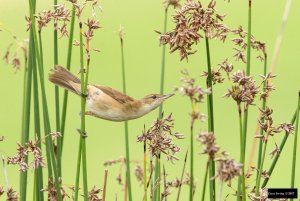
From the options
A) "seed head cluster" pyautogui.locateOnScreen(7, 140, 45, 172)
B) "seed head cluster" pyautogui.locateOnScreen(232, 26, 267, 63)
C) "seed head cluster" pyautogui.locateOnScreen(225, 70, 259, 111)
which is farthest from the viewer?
"seed head cluster" pyautogui.locateOnScreen(232, 26, 267, 63)

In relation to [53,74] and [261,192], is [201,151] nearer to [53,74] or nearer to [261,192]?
[261,192]

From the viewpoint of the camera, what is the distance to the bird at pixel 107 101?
165 cm

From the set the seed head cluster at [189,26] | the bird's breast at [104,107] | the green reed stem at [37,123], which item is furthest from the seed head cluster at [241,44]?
the green reed stem at [37,123]

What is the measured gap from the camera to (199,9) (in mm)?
1415

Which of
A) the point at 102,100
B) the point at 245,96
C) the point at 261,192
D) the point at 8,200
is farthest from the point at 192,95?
the point at 8,200

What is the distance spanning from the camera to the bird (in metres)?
1.65

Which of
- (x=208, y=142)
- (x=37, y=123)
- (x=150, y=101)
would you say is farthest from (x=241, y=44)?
(x=208, y=142)

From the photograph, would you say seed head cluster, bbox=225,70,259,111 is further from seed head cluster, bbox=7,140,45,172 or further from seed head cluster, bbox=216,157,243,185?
seed head cluster, bbox=7,140,45,172

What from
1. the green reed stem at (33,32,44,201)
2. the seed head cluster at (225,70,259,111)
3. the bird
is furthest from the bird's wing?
the seed head cluster at (225,70,259,111)

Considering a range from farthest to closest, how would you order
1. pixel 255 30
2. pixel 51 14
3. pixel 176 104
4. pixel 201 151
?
pixel 255 30 < pixel 176 104 < pixel 51 14 < pixel 201 151

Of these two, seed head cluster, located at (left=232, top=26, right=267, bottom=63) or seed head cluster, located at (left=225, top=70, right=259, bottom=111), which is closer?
seed head cluster, located at (left=225, top=70, right=259, bottom=111)

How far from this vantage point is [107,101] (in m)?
1.66

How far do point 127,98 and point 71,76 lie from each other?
14 cm

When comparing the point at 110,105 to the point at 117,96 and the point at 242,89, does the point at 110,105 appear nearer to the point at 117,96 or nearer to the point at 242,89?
the point at 117,96
